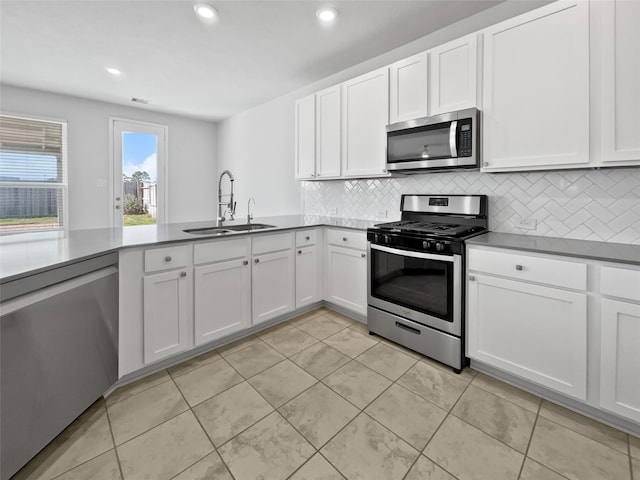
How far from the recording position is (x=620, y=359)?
4.76 ft

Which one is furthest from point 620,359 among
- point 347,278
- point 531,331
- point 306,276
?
point 306,276

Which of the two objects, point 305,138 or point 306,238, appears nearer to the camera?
point 306,238

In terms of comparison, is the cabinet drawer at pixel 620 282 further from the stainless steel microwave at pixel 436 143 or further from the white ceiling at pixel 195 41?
the white ceiling at pixel 195 41

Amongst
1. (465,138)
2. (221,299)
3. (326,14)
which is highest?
(326,14)

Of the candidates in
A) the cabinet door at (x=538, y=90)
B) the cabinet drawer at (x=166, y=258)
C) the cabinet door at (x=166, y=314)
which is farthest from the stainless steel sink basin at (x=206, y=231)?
the cabinet door at (x=538, y=90)

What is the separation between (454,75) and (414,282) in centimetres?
155

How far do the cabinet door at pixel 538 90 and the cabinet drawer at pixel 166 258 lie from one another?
2157 mm

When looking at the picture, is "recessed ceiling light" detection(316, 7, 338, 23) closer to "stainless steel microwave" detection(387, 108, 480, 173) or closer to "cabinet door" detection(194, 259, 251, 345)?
"stainless steel microwave" detection(387, 108, 480, 173)

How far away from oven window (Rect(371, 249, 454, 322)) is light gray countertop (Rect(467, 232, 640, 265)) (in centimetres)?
31

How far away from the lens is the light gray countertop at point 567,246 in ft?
4.88

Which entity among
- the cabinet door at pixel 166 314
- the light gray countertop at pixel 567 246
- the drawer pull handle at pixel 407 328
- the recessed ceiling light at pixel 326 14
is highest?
the recessed ceiling light at pixel 326 14

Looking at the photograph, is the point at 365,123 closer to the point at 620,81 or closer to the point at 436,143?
the point at 436,143

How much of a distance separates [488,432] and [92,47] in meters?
4.42

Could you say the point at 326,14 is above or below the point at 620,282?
above
